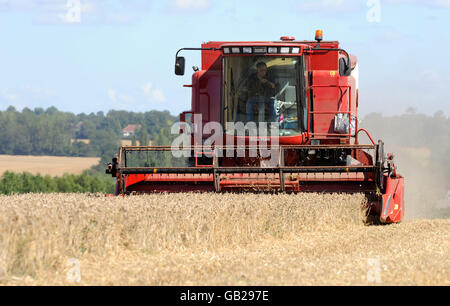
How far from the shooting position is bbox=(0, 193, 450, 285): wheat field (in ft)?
20.7

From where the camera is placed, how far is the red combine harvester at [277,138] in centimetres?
1062

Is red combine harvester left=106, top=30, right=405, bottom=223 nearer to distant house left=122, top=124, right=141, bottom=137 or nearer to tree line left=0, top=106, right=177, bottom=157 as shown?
tree line left=0, top=106, right=177, bottom=157

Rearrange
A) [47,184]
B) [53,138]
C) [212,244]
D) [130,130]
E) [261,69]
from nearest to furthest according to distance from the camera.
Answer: [212,244] < [261,69] < [47,184] < [53,138] < [130,130]

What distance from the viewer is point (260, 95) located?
11.1m

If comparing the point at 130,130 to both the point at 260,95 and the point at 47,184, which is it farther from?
the point at 260,95

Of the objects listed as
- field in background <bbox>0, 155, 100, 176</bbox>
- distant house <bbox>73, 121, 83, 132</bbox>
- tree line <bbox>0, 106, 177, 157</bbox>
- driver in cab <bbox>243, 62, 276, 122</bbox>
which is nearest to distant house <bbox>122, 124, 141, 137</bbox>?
tree line <bbox>0, 106, 177, 157</bbox>

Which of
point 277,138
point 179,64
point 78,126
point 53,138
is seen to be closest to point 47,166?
point 53,138

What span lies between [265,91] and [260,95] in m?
0.09

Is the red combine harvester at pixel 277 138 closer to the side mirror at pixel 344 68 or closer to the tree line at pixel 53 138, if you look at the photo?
the side mirror at pixel 344 68

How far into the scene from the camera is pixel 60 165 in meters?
79.3

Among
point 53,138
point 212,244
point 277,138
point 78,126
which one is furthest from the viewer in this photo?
point 78,126

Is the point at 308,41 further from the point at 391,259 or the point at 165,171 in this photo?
the point at 391,259

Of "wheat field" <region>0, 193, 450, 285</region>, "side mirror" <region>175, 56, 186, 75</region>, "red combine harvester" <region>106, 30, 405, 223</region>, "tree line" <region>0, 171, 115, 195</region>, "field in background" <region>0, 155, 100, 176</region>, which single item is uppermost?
"side mirror" <region>175, 56, 186, 75</region>

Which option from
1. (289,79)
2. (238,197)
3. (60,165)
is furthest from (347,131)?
(60,165)
